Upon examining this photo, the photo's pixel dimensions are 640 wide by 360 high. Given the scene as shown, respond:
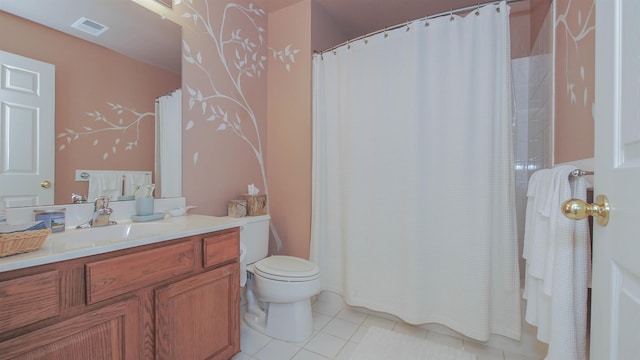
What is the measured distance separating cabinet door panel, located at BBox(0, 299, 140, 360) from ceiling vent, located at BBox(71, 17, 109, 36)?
133 centimetres

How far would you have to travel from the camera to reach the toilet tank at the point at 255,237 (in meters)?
1.86

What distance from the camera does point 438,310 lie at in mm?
1720

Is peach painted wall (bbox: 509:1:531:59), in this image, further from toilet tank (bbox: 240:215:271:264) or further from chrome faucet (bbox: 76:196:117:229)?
chrome faucet (bbox: 76:196:117:229)

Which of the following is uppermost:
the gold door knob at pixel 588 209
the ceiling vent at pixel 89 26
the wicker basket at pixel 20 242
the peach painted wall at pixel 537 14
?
the peach painted wall at pixel 537 14

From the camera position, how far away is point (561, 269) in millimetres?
893

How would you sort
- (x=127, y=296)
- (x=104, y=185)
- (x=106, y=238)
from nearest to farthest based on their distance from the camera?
(x=127, y=296) < (x=106, y=238) < (x=104, y=185)

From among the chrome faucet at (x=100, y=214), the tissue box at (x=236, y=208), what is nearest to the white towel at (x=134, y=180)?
the chrome faucet at (x=100, y=214)

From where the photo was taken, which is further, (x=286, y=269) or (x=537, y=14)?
(x=537, y=14)

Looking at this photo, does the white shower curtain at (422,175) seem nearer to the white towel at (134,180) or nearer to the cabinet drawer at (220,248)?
the cabinet drawer at (220,248)

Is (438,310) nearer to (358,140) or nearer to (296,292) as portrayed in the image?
(296,292)

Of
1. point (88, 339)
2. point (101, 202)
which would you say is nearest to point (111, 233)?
point (101, 202)

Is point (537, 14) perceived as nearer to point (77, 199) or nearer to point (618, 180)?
point (618, 180)

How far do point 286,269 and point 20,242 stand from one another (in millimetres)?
1194

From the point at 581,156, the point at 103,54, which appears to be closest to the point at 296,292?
the point at 581,156
